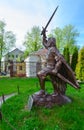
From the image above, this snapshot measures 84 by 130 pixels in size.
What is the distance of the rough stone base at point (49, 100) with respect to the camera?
7.35 meters

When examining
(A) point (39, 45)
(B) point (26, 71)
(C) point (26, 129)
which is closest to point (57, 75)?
(C) point (26, 129)

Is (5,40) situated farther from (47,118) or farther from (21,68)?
(47,118)

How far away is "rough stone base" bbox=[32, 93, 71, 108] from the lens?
7348 millimetres

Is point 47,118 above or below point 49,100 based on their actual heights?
below

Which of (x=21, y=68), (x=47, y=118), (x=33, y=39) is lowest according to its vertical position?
(x=47, y=118)

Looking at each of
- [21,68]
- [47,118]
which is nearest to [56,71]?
[47,118]

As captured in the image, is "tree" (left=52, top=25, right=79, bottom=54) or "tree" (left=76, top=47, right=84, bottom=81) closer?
"tree" (left=76, top=47, right=84, bottom=81)

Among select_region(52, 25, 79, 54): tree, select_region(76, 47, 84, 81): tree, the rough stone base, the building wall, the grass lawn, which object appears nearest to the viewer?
the grass lawn

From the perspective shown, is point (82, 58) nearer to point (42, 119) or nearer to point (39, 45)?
point (42, 119)

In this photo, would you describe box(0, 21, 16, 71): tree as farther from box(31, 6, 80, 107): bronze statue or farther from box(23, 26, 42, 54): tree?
box(31, 6, 80, 107): bronze statue

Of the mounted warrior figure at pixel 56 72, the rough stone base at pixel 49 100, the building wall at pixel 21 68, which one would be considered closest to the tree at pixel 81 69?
the building wall at pixel 21 68

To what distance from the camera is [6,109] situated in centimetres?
821

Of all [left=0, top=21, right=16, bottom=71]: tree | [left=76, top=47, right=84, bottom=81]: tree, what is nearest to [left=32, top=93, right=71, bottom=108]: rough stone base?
[left=76, top=47, right=84, bottom=81]: tree

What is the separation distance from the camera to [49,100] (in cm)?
739
